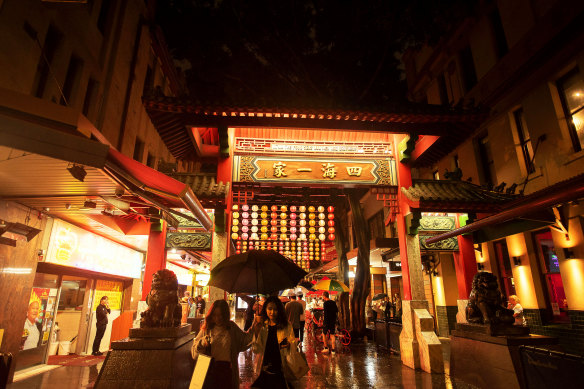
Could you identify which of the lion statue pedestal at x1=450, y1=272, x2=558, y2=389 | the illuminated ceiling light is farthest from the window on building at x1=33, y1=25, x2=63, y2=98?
the lion statue pedestal at x1=450, y1=272, x2=558, y2=389

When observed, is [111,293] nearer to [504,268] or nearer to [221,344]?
[221,344]

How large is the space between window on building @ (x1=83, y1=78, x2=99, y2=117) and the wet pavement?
8313 mm

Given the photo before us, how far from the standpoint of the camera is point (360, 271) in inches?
532

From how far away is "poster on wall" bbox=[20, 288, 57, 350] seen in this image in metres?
8.35

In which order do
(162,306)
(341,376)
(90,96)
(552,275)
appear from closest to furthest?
(162,306) → (341,376) → (90,96) → (552,275)

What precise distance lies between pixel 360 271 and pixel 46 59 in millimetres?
12971

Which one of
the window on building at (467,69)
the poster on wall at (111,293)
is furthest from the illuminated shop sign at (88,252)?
the window on building at (467,69)

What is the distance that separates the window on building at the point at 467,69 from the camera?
16183 millimetres

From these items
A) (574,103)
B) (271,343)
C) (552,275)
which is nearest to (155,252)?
(271,343)

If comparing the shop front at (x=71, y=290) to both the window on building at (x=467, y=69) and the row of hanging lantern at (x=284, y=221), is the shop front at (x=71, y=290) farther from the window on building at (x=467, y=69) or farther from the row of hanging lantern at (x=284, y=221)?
the window on building at (x=467, y=69)

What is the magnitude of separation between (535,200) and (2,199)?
12.2 meters

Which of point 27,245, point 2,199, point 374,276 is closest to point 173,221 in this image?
point 27,245

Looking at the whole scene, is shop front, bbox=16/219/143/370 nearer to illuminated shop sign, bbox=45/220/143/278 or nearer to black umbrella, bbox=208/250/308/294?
illuminated shop sign, bbox=45/220/143/278

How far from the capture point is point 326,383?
7176 millimetres
